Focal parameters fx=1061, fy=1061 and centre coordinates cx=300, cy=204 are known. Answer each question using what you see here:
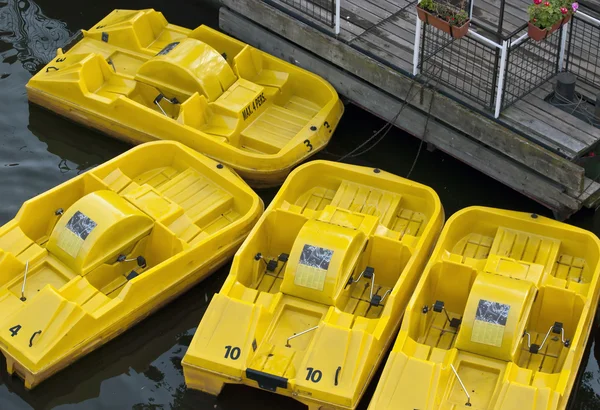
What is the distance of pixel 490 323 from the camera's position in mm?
9859

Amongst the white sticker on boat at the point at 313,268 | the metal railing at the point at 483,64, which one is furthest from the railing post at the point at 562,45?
the white sticker on boat at the point at 313,268

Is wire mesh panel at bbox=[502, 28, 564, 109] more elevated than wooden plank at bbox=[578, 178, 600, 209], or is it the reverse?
wire mesh panel at bbox=[502, 28, 564, 109]

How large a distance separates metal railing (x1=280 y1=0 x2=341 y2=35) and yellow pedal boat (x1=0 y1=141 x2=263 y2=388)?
242 cm

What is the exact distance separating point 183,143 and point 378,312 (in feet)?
11.1

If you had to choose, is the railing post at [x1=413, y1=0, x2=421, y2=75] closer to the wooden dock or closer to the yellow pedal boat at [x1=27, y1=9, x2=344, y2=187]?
the wooden dock

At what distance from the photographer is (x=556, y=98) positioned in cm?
1186

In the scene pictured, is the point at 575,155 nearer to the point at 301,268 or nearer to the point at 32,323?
the point at 301,268

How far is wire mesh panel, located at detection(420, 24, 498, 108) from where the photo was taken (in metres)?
11.9

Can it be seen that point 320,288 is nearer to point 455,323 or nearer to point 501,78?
point 455,323

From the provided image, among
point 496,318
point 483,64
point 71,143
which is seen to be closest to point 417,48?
point 483,64

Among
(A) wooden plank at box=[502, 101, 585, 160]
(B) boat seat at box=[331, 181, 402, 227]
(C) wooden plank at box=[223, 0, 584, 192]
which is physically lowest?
(B) boat seat at box=[331, 181, 402, 227]

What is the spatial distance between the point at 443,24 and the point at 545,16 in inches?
41.5

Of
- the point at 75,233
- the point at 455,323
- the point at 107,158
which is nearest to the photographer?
the point at 455,323

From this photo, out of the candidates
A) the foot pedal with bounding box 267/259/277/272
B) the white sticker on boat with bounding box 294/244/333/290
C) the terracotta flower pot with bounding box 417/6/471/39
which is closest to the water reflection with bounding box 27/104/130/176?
the foot pedal with bounding box 267/259/277/272
